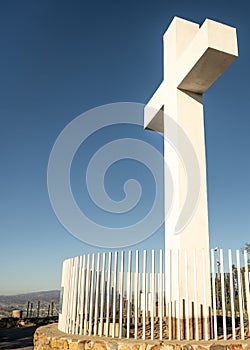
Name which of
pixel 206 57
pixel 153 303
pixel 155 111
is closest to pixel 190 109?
pixel 206 57

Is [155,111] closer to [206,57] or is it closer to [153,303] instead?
[206,57]

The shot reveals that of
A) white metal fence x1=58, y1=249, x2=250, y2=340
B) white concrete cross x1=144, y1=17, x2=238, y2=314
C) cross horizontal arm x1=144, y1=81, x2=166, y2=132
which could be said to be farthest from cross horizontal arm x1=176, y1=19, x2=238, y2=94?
white metal fence x1=58, y1=249, x2=250, y2=340

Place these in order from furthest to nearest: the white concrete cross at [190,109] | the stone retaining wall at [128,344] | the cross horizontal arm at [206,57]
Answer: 1. the cross horizontal arm at [206,57]
2. the white concrete cross at [190,109]
3. the stone retaining wall at [128,344]

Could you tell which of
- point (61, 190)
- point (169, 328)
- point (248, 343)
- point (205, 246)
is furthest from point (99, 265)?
point (61, 190)

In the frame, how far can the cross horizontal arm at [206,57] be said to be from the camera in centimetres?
670

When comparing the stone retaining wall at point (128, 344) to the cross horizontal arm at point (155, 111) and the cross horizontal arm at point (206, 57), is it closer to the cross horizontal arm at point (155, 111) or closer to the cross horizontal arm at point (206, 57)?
the cross horizontal arm at point (206, 57)

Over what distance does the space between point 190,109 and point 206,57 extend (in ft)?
3.72

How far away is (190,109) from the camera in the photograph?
7.57 m

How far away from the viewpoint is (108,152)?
10281 mm

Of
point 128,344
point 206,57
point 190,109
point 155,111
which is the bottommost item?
point 128,344

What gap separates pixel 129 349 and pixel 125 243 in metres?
3.73

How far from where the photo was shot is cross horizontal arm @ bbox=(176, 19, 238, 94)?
6703 millimetres

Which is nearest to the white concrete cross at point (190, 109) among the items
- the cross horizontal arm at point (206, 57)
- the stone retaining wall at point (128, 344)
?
the cross horizontal arm at point (206, 57)

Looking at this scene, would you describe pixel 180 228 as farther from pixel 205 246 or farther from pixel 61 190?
pixel 61 190
